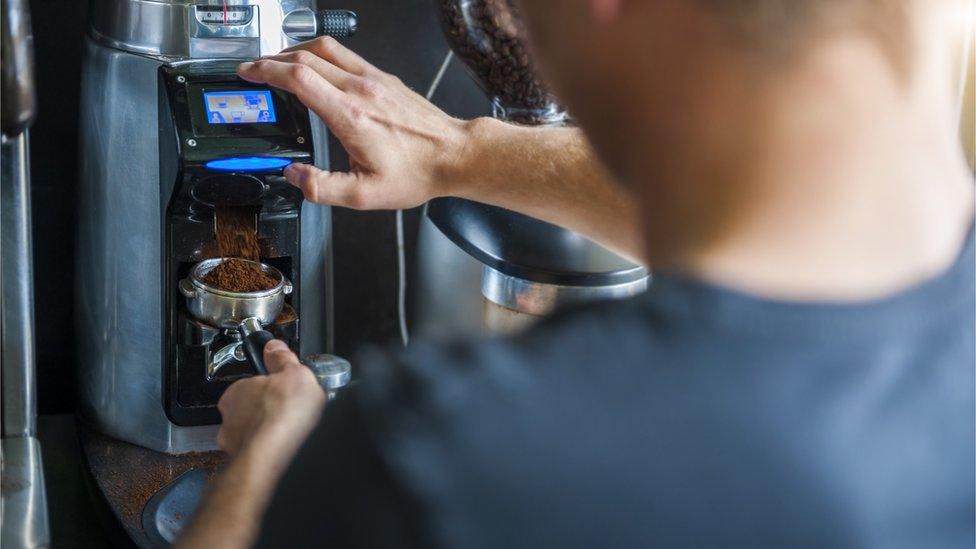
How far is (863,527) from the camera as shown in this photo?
46 centimetres

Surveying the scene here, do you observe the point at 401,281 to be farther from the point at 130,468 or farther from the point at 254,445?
the point at 254,445

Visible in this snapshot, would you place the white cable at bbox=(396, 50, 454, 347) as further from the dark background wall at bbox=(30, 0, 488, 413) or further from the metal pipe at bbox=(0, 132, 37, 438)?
the metal pipe at bbox=(0, 132, 37, 438)

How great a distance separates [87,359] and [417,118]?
1.45 feet

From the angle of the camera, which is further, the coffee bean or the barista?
the coffee bean

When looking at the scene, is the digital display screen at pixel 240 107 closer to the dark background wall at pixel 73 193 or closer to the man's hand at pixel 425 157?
the man's hand at pixel 425 157

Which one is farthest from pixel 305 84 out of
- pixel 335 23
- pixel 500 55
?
pixel 500 55

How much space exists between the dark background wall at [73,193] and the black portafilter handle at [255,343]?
1.21 feet

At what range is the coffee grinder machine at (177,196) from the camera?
1.03 meters

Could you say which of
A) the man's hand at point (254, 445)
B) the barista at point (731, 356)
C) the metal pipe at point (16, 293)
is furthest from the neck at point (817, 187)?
the metal pipe at point (16, 293)

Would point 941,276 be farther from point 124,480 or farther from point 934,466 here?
point 124,480

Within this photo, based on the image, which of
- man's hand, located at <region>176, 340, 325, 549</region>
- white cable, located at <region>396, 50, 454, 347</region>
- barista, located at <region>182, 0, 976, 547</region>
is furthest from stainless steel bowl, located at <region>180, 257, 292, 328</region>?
barista, located at <region>182, 0, 976, 547</region>

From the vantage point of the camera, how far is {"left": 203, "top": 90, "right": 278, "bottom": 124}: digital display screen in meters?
1.02

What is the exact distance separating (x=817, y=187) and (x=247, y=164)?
25.0 inches

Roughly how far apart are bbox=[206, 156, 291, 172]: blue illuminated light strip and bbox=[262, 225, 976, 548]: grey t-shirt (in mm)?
575
